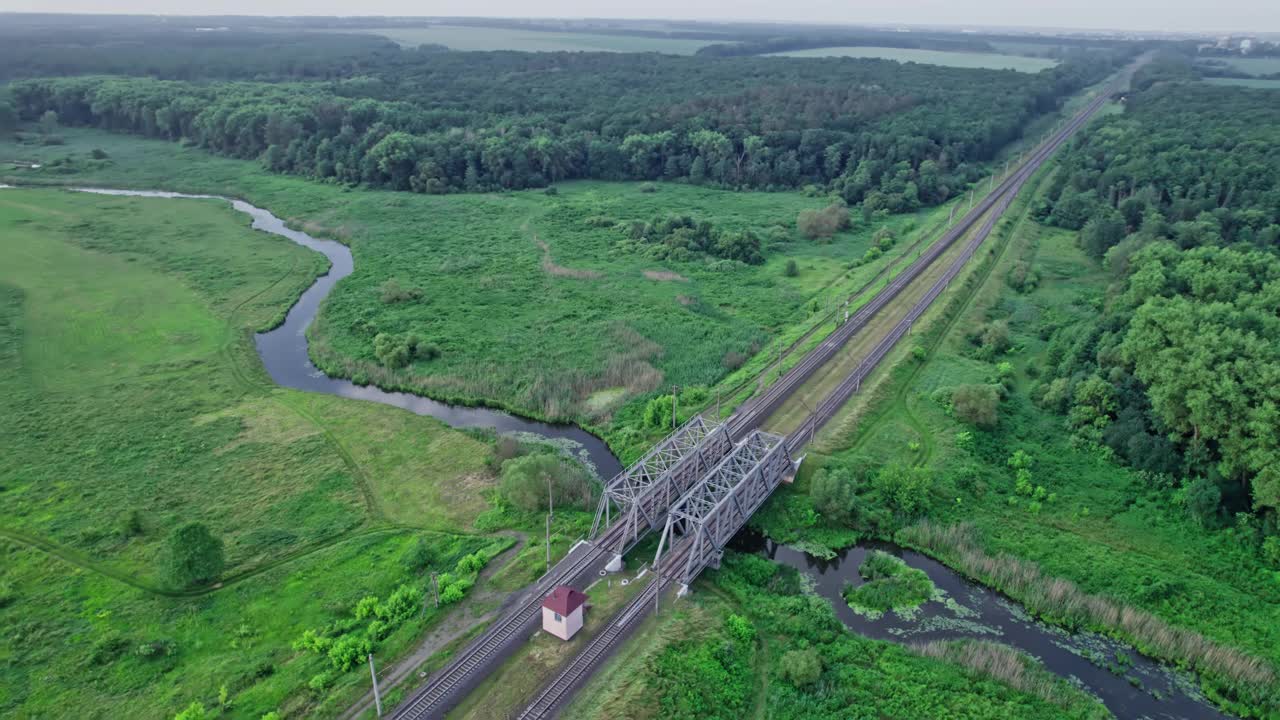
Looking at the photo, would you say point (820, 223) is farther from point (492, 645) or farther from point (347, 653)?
point (347, 653)

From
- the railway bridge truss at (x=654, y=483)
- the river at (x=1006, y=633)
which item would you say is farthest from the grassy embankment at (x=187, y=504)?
the river at (x=1006, y=633)

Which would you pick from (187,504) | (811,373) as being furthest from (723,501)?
(187,504)

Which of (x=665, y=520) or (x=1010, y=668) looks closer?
(x=1010, y=668)

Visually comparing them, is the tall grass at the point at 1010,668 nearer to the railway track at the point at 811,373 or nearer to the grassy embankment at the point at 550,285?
the railway track at the point at 811,373

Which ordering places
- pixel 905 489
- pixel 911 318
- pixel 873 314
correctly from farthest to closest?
pixel 873 314
pixel 911 318
pixel 905 489

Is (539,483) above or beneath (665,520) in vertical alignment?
above

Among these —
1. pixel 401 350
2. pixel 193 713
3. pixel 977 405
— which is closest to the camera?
pixel 193 713

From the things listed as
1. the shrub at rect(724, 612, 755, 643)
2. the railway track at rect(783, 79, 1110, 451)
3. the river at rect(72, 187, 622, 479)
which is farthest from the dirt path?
the railway track at rect(783, 79, 1110, 451)

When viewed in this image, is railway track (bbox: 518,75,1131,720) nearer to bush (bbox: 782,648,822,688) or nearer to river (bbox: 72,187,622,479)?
bush (bbox: 782,648,822,688)

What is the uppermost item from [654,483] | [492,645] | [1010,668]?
[654,483]
